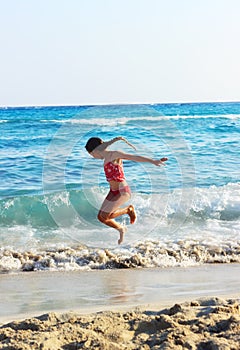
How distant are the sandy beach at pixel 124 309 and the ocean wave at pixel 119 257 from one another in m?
0.39

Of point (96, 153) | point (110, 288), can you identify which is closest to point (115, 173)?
point (96, 153)

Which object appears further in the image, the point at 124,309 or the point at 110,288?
the point at 110,288

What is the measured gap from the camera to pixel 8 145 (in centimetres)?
2617

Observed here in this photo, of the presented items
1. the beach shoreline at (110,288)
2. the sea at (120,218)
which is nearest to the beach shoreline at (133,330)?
the beach shoreline at (110,288)

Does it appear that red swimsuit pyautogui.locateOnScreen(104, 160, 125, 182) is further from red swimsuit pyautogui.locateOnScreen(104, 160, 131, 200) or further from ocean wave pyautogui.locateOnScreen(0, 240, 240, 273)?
ocean wave pyautogui.locateOnScreen(0, 240, 240, 273)

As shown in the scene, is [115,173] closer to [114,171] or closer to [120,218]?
[114,171]

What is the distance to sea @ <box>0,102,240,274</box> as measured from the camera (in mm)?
9852

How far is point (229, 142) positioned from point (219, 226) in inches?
599

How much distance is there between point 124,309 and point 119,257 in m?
3.23

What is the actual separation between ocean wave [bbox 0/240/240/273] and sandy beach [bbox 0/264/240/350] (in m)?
0.39

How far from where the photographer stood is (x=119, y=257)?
9773 mm

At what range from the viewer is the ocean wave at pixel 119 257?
954cm

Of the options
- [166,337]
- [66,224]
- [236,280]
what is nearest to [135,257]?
[236,280]

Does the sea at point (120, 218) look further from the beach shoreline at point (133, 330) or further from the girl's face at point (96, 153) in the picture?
the beach shoreline at point (133, 330)
